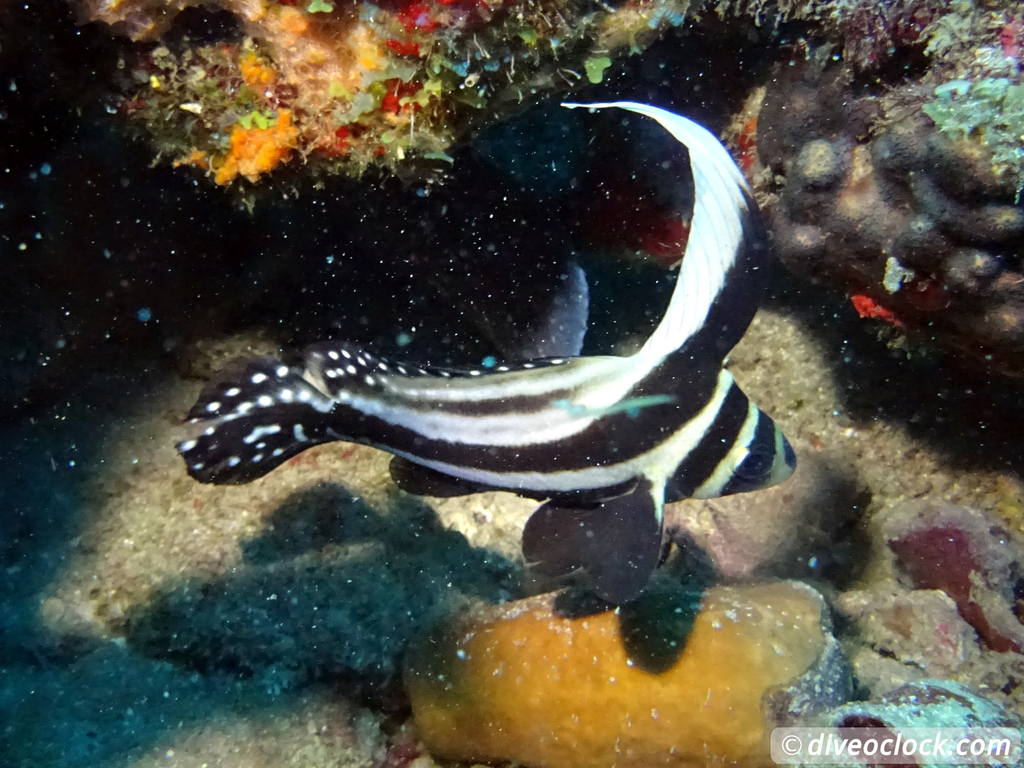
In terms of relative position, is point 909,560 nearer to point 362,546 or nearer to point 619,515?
point 619,515

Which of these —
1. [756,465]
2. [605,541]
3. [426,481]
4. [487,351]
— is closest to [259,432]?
[426,481]

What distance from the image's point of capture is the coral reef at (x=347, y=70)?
267 centimetres

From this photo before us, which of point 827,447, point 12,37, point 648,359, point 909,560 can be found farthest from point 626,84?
point 909,560

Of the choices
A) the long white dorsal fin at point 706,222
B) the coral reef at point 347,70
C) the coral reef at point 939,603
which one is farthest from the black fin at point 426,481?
the coral reef at point 939,603

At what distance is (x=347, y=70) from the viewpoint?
2838 mm

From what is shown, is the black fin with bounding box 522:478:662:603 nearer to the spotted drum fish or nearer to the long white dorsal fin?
the spotted drum fish

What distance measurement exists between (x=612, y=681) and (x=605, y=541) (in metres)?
0.80

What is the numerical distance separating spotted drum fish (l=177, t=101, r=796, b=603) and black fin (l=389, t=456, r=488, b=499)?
0.03 m

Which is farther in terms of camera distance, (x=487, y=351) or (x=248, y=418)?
(x=487, y=351)

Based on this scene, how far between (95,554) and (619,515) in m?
3.26

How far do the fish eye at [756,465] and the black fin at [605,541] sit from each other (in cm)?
40

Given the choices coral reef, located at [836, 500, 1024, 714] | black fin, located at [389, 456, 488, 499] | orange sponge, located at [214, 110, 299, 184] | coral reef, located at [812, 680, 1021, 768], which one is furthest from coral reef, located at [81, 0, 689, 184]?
coral reef, located at [836, 500, 1024, 714]

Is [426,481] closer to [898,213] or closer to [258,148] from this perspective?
[258,148]

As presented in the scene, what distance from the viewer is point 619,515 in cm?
288
